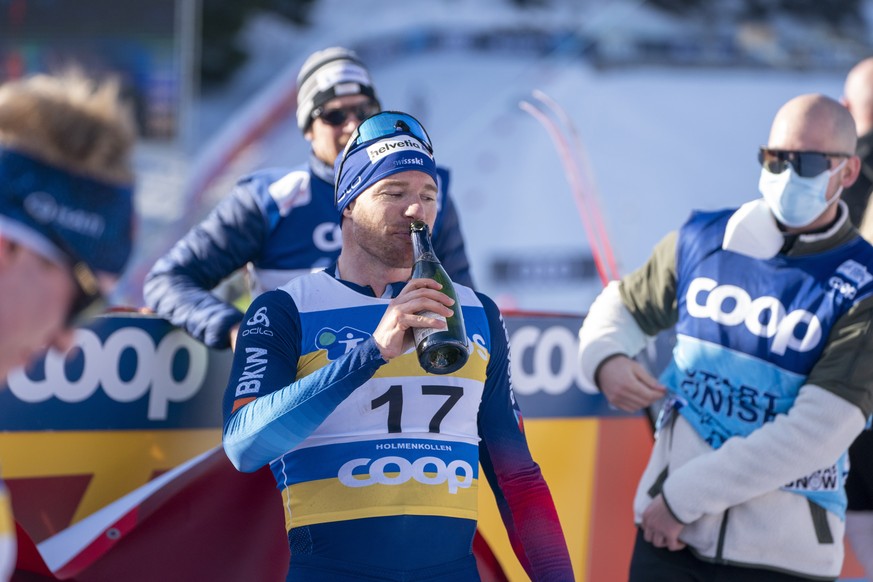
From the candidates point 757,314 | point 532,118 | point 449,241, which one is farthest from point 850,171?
point 532,118

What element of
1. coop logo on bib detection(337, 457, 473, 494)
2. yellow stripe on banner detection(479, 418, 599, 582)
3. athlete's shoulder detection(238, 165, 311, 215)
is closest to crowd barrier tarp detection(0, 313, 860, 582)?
yellow stripe on banner detection(479, 418, 599, 582)

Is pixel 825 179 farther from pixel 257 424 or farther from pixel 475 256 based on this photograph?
pixel 475 256

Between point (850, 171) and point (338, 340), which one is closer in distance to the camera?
point (338, 340)

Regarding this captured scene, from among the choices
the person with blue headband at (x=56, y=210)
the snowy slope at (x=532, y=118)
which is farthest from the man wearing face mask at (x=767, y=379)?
the snowy slope at (x=532, y=118)

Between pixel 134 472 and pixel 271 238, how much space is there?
83 cm

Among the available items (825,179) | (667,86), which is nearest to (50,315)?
(825,179)

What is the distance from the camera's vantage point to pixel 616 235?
13523 millimetres

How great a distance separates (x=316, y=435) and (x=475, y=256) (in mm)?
10804

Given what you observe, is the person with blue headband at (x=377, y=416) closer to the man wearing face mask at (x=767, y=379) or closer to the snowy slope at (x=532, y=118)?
the man wearing face mask at (x=767, y=379)

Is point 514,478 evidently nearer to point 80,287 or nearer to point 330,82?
point 80,287

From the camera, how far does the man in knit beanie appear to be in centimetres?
358

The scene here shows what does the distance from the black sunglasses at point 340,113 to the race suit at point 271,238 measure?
0.14 m

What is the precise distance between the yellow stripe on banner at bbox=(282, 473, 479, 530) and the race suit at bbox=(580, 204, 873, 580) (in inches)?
38.0

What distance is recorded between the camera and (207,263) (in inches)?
143
